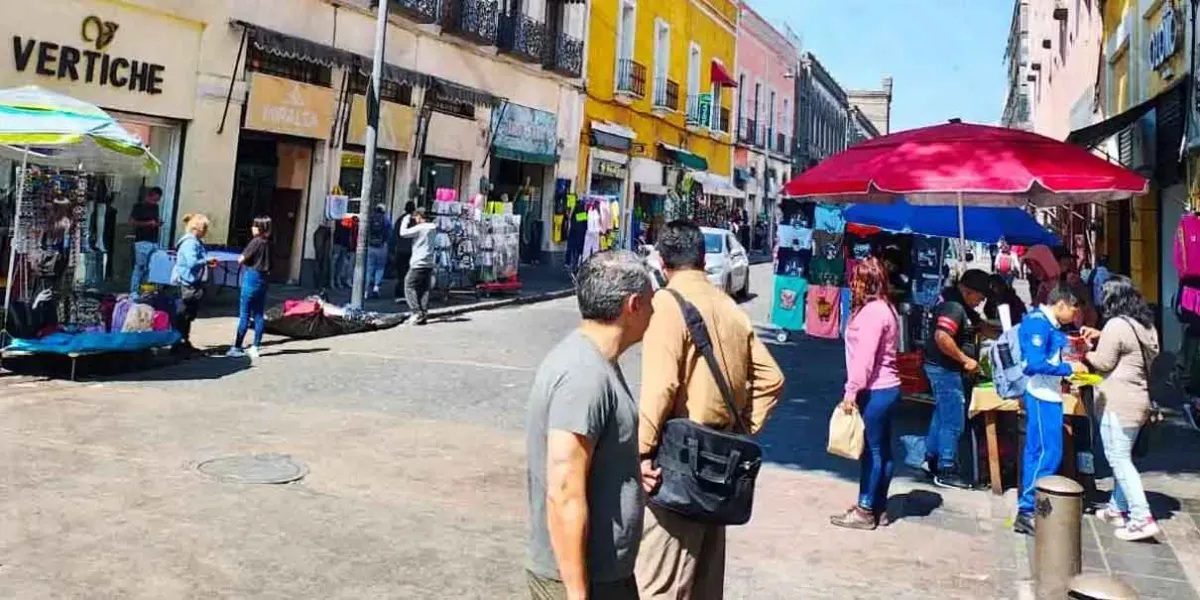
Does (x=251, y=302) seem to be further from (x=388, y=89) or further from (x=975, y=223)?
(x=388, y=89)

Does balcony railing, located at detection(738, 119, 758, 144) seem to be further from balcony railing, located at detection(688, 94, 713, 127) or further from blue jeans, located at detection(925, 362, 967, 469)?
blue jeans, located at detection(925, 362, 967, 469)

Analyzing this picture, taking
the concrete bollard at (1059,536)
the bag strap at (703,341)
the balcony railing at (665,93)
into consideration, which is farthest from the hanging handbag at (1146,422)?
the balcony railing at (665,93)

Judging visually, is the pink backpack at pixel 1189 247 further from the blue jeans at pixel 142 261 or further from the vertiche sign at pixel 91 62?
the vertiche sign at pixel 91 62

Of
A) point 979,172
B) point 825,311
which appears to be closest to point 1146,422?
point 979,172

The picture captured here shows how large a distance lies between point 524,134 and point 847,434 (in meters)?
18.9

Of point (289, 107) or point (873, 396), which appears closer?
point (873, 396)

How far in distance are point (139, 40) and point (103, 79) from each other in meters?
0.89

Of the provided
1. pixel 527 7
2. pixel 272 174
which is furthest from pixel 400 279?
pixel 527 7

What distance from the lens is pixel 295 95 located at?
1648 cm

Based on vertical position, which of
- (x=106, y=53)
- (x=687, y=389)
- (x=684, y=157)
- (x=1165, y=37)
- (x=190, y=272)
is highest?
(x=684, y=157)

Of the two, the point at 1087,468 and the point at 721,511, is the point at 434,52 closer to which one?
the point at 1087,468

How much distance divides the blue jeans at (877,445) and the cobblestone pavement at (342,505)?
0.22 meters

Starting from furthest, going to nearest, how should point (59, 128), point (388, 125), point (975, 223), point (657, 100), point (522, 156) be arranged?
1. point (657, 100)
2. point (522, 156)
3. point (388, 125)
4. point (975, 223)
5. point (59, 128)

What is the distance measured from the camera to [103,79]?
Answer: 43.7ft
